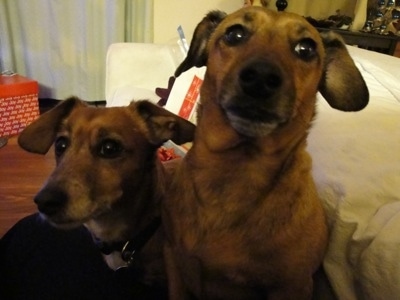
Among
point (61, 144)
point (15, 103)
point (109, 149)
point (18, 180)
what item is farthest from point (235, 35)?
point (15, 103)

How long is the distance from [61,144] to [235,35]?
0.55 meters

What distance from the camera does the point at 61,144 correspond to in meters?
1.08

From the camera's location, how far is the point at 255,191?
2.76 ft

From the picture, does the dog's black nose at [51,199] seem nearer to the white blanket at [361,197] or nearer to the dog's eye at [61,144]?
the dog's eye at [61,144]

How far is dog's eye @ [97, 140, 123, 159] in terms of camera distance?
1.02 m

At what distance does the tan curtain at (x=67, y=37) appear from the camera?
2.99 metres

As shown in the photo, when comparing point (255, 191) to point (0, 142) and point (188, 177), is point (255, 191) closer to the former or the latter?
point (188, 177)

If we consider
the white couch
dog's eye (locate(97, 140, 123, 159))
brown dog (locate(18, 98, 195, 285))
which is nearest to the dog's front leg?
brown dog (locate(18, 98, 195, 285))

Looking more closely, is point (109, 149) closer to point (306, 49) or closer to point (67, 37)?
point (306, 49)

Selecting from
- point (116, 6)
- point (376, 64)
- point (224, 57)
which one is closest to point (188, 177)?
point (224, 57)

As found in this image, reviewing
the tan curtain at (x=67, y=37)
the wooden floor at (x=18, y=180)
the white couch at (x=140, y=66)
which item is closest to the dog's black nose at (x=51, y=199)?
the wooden floor at (x=18, y=180)

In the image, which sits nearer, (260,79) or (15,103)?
(260,79)

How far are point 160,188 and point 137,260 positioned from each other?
0.21m

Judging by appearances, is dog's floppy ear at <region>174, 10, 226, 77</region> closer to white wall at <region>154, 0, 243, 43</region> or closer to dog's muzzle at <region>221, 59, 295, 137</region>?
dog's muzzle at <region>221, 59, 295, 137</region>
